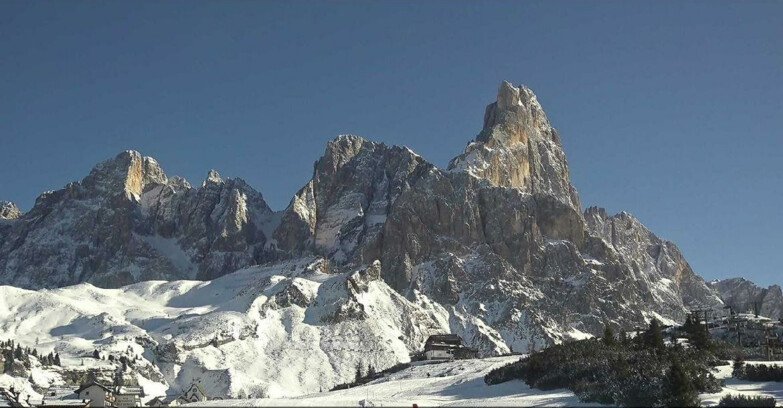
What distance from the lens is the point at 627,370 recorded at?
238ft

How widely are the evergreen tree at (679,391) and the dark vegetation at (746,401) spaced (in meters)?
2.27

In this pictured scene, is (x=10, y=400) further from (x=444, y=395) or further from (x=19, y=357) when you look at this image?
(x=19, y=357)

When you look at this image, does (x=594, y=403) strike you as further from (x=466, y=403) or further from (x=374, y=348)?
(x=374, y=348)

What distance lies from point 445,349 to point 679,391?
104 meters

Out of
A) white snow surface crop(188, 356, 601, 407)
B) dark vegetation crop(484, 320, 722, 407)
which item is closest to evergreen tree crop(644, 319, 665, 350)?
dark vegetation crop(484, 320, 722, 407)

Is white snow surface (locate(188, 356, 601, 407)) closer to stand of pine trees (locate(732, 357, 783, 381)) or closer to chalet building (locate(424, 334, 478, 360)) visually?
stand of pine trees (locate(732, 357, 783, 381))

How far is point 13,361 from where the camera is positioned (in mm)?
151125

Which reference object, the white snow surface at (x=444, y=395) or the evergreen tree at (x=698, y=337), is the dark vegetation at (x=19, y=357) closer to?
the white snow surface at (x=444, y=395)

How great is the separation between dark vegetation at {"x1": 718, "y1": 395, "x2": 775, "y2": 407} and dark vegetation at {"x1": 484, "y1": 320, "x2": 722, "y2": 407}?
6.79 ft

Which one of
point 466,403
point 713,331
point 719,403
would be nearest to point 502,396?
point 466,403

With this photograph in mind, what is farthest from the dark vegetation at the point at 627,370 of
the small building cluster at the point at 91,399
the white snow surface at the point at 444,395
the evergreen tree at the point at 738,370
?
the small building cluster at the point at 91,399

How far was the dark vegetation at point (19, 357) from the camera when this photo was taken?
14923 cm

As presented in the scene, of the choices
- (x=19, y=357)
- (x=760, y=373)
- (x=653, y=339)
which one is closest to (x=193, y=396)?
(x=19, y=357)

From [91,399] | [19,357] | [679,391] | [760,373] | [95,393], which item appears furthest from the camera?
[19,357]
